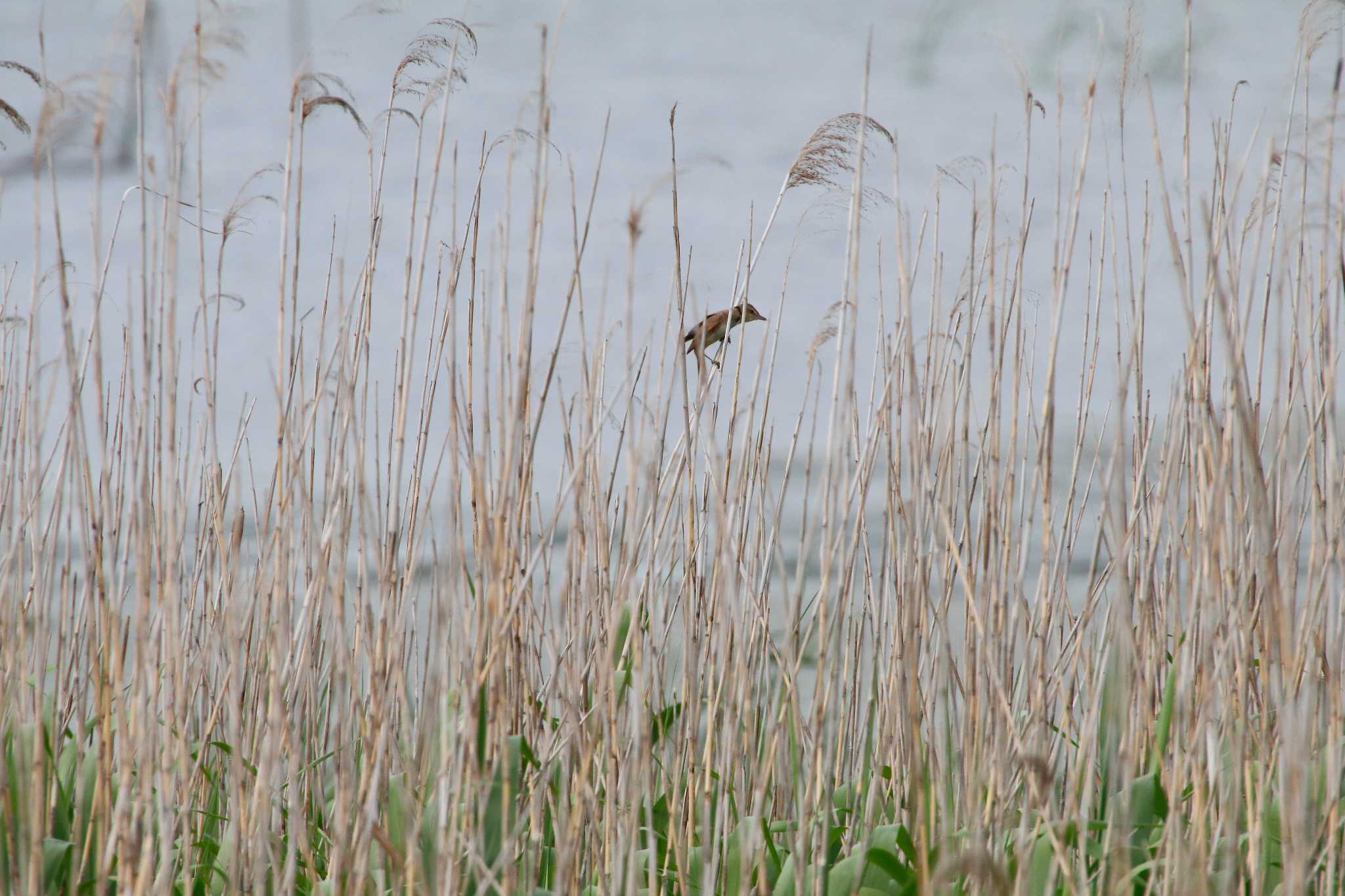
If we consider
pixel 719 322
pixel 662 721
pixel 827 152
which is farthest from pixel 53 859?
pixel 827 152

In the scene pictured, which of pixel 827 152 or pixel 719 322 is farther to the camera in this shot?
pixel 719 322

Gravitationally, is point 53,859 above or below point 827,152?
below

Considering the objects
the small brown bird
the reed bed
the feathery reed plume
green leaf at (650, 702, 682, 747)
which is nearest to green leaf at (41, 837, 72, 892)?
the reed bed

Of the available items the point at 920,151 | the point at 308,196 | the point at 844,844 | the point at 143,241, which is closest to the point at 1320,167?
the point at 844,844

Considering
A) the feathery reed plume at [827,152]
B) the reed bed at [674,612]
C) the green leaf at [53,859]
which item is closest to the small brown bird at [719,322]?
the reed bed at [674,612]

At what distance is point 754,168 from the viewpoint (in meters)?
3.15

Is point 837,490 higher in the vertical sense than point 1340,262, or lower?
lower

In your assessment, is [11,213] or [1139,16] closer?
[1139,16]

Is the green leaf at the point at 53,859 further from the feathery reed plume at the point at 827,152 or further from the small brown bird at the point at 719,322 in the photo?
the feathery reed plume at the point at 827,152

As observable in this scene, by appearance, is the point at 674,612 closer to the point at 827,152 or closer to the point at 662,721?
the point at 662,721

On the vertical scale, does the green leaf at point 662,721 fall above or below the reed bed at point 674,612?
below

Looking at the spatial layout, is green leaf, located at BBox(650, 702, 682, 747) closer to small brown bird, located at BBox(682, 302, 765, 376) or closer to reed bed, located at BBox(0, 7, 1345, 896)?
reed bed, located at BBox(0, 7, 1345, 896)

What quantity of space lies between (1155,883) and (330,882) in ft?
2.32

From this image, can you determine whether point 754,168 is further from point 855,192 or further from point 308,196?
point 855,192
